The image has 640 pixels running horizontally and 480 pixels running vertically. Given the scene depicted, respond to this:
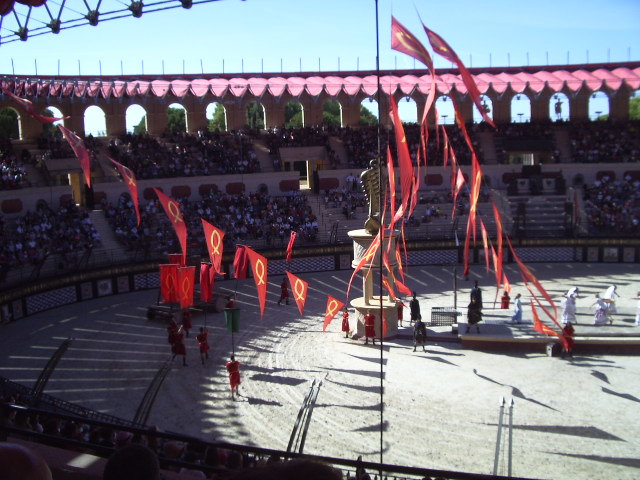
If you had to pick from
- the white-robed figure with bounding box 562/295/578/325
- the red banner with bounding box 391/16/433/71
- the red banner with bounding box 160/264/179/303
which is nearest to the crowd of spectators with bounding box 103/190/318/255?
the red banner with bounding box 160/264/179/303

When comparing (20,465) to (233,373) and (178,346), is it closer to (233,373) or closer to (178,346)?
(233,373)

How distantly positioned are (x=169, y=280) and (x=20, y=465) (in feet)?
59.3

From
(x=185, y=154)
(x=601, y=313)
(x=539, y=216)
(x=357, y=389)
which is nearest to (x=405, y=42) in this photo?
(x=357, y=389)

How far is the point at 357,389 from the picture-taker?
16.6 m

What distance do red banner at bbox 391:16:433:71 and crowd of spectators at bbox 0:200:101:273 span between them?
19.3m

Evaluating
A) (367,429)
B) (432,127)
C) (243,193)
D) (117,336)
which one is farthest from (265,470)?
(432,127)

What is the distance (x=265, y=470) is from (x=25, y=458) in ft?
3.87

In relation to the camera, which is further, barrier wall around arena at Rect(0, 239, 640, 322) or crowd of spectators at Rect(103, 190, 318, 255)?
crowd of spectators at Rect(103, 190, 318, 255)

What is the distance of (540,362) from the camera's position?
18594 millimetres

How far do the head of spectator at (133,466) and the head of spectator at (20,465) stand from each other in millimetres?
261

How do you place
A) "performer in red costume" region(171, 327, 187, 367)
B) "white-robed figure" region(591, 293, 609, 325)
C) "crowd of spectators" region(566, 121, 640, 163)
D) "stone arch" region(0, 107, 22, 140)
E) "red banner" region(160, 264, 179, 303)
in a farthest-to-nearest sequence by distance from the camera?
"stone arch" region(0, 107, 22, 140) < "crowd of spectators" region(566, 121, 640, 163) < "white-robed figure" region(591, 293, 609, 325) < "red banner" region(160, 264, 179, 303) < "performer in red costume" region(171, 327, 187, 367)

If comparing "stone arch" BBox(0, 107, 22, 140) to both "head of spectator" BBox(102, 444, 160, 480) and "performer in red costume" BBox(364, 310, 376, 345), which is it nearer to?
"performer in red costume" BBox(364, 310, 376, 345)

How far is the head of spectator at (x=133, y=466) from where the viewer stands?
9.34 feet

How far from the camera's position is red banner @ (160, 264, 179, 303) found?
20.2m
